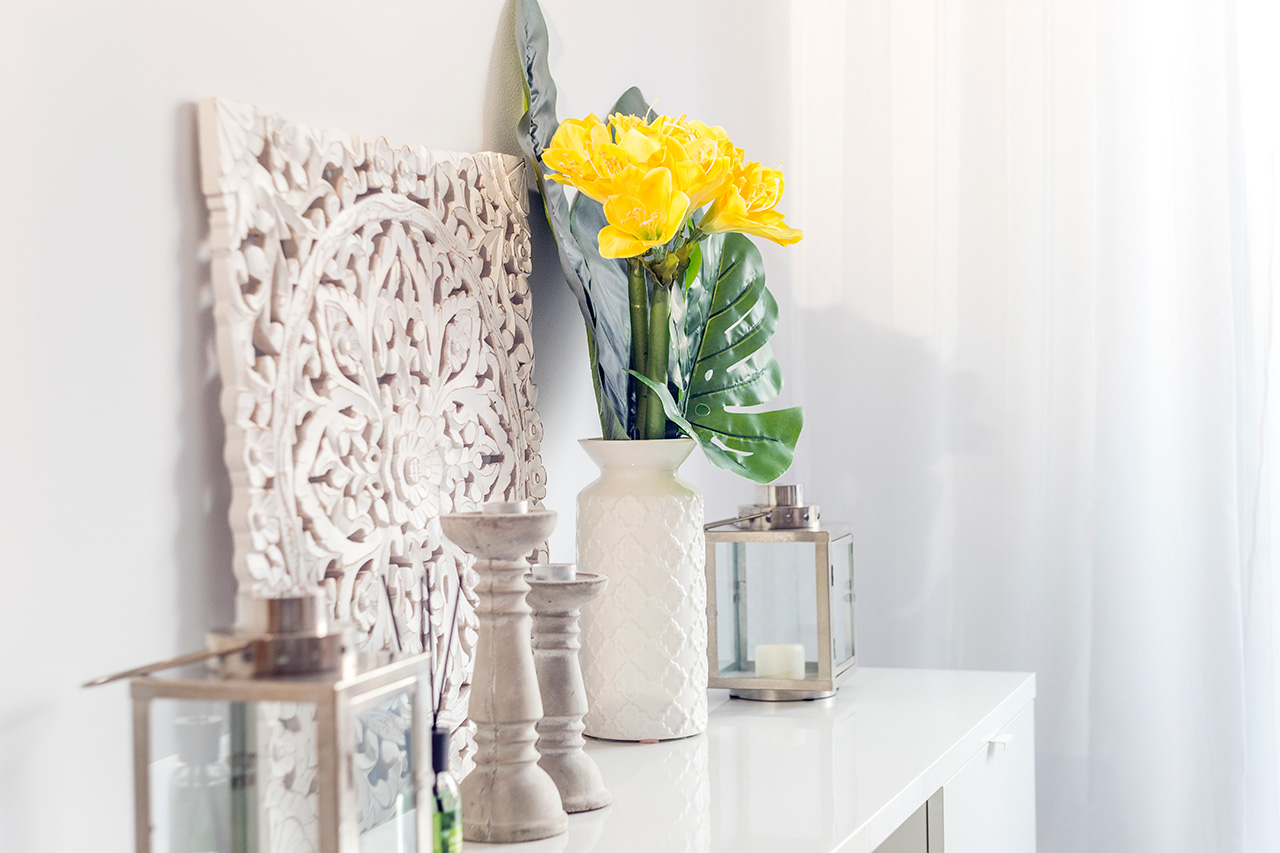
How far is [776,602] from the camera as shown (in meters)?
1.34

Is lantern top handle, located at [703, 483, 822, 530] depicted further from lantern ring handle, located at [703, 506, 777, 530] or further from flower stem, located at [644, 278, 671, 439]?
flower stem, located at [644, 278, 671, 439]

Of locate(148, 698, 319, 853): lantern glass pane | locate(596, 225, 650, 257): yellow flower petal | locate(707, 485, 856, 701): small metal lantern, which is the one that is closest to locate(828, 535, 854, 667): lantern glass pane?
locate(707, 485, 856, 701): small metal lantern

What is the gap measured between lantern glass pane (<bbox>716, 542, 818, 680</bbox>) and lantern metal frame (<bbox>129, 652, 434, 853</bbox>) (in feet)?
2.60

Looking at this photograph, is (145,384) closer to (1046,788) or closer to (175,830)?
(175,830)

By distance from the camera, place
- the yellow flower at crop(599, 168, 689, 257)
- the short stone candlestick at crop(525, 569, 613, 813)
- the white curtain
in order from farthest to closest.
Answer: the white curtain → the yellow flower at crop(599, 168, 689, 257) → the short stone candlestick at crop(525, 569, 613, 813)

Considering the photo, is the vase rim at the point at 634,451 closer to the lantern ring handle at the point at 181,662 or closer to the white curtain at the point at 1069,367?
Result: the lantern ring handle at the point at 181,662

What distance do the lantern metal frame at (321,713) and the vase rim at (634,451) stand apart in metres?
0.54

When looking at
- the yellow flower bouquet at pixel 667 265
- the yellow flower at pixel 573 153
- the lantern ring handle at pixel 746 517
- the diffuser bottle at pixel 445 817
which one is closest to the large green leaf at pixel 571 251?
the yellow flower bouquet at pixel 667 265

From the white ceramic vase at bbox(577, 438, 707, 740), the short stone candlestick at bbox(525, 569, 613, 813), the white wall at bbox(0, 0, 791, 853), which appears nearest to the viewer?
the white wall at bbox(0, 0, 791, 853)

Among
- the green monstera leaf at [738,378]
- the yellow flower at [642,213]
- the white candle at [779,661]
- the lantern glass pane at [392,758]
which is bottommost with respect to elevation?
the white candle at [779,661]

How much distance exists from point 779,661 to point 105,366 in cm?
84

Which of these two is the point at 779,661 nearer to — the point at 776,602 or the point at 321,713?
the point at 776,602

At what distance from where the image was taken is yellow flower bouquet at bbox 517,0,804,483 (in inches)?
38.9

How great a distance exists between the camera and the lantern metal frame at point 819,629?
1300 mm
